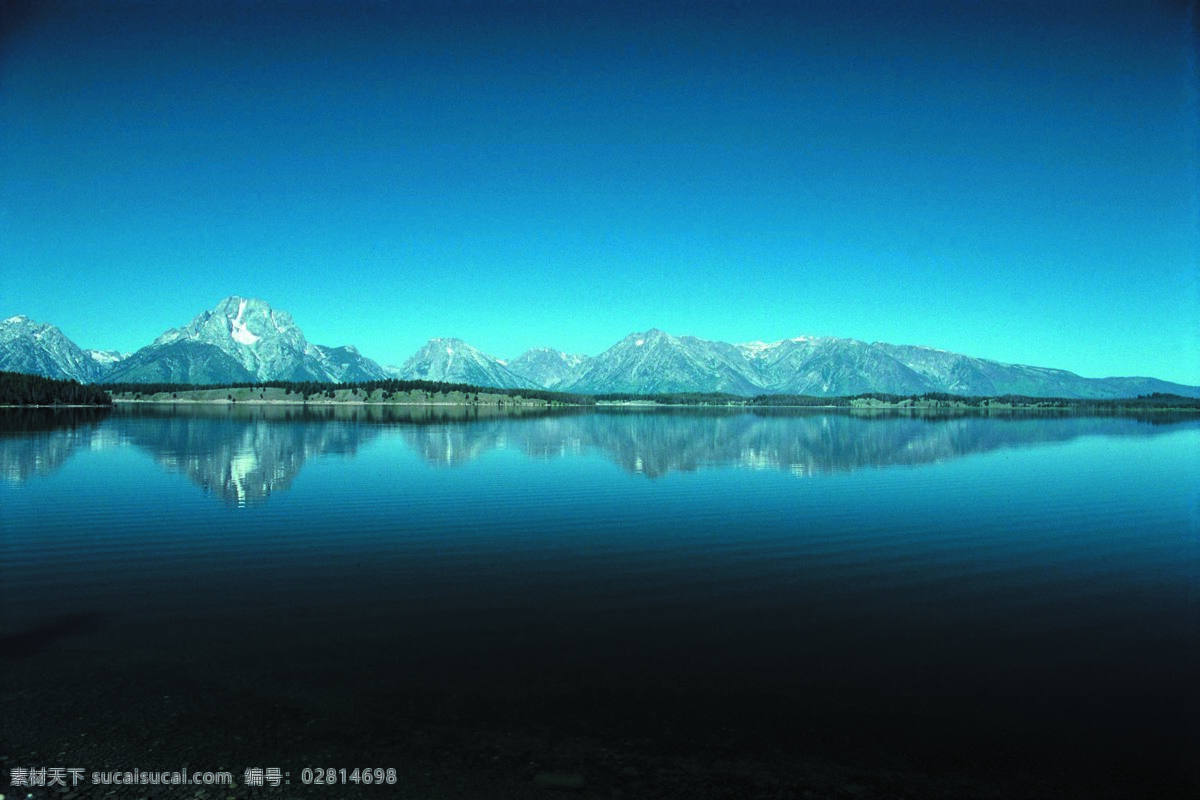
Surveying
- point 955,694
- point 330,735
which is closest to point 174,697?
point 330,735

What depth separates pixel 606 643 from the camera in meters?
18.1

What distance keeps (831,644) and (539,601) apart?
9134mm

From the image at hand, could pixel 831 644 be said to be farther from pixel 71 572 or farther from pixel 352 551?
pixel 71 572

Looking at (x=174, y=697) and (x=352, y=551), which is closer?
(x=174, y=697)

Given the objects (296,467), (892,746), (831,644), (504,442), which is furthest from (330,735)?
(504,442)

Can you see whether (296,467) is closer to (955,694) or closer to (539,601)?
(539,601)

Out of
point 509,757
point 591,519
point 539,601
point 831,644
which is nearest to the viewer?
point 509,757

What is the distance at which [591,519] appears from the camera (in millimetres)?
36656

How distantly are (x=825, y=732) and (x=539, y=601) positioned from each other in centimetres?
1073

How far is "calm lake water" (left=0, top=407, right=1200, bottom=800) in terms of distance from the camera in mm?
12344

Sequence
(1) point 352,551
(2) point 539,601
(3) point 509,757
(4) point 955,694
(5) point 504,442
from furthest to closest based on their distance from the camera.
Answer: (5) point 504,442 → (1) point 352,551 → (2) point 539,601 → (4) point 955,694 → (3) point 509,757

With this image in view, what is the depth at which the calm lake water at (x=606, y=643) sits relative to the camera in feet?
40.5

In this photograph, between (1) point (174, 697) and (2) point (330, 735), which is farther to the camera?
(1) point (174, 697)

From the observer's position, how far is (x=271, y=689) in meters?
14.9
